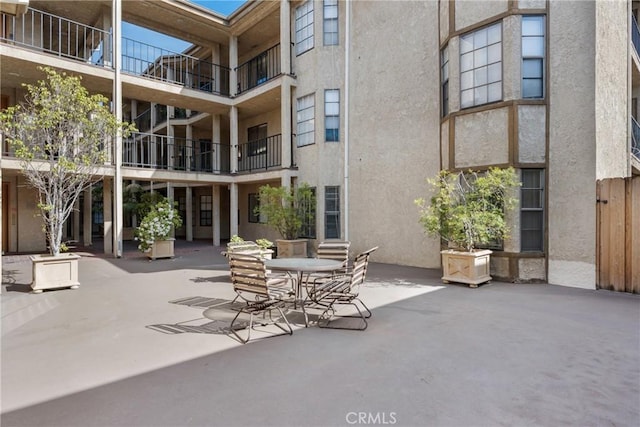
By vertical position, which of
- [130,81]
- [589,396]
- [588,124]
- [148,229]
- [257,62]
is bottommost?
[589,396]

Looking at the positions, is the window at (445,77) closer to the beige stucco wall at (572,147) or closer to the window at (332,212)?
the beige stucco wall at (572,147)

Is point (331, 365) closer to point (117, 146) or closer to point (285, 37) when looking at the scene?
point (117, 146)

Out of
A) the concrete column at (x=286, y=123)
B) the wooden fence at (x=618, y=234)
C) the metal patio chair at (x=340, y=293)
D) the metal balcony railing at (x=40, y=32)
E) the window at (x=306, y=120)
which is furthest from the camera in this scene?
the concrete column at (x=286, y=123)

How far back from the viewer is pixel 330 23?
42.1 ft

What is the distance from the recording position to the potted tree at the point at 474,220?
763 centimetres

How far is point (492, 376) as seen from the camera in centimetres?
347

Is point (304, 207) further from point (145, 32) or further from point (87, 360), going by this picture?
point (145, 32)

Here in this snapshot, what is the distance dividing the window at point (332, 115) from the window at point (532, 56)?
20.1ft

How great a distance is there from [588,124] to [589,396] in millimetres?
6459

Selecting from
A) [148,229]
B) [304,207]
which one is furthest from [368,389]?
[148,229]

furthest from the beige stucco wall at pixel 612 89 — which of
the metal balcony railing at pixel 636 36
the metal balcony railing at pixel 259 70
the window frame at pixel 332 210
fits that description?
the metal balcony railing at pixel 259 70

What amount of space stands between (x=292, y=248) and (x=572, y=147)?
326 inches

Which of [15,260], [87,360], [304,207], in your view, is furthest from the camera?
[304,207]

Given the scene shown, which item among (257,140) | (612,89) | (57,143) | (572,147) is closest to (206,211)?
(257,140)
